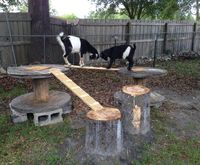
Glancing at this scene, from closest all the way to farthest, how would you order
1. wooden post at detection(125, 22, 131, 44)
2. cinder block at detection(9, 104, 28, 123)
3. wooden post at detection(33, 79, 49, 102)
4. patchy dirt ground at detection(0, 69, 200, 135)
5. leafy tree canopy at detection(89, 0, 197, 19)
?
cinder block at detection(9, 104, 28, 123)
wooden post at detection(33, 79, 49, 102)
patchy dirt ground at detection(0, 69, 200, 135)
wooden post at detection(125, 22, 131, 44)
leafy tree canopy at detection(89, 0, 197, 19)

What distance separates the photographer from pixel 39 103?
484 cm

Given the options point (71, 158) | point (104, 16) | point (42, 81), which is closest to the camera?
point (71, 158)

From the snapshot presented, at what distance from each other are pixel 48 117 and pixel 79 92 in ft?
2.45

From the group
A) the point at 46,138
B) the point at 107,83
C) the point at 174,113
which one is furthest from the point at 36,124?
the point at 107,83

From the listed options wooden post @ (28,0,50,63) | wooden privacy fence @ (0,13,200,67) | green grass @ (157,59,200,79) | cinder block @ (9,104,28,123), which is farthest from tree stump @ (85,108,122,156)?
green grass @ (157,59,200,79)

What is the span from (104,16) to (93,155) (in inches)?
806

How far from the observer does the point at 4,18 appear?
8320mm

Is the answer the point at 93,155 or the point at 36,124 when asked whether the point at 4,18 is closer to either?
the point at 36,124

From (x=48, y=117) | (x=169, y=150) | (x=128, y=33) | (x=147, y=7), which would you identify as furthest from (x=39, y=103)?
(x=147, y=7)

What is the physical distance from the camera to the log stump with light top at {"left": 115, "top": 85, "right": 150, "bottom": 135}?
409 cm

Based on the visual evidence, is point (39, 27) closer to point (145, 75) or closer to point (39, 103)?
point (39, 103)

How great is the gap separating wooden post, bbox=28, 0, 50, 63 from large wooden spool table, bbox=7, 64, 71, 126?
3775 millimetres

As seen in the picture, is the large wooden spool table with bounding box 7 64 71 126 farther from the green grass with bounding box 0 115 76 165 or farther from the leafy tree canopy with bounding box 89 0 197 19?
the leafy tree canopy with bounding box 89 0 197 19

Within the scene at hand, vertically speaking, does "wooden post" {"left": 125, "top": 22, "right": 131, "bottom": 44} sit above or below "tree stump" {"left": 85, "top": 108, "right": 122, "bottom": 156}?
above
